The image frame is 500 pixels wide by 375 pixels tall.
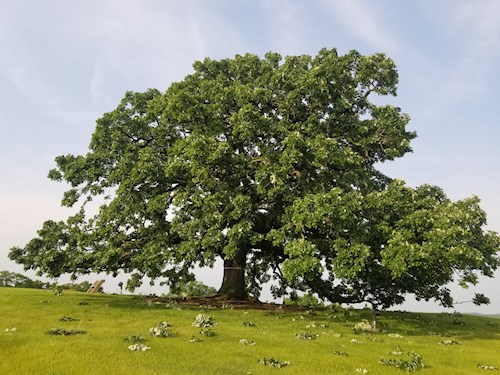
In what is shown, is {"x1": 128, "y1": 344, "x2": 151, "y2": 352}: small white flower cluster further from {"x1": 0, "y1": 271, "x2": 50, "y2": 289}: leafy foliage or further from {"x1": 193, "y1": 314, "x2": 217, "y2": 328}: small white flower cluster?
{"x1": 0, "y1": 271, "x2": 50, "y2": 289}: leafy foliage

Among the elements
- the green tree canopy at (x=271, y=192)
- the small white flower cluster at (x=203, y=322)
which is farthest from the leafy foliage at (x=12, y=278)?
the small white flower cluster at (x=203, y=322)

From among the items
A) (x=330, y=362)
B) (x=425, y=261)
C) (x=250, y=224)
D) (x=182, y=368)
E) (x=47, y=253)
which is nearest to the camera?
(x=182, y=368)

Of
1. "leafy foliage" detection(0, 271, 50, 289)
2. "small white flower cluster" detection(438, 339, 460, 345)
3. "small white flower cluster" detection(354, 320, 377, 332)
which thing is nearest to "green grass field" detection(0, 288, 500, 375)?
"small white flower cluster" detection(438, 339, 460, 345)

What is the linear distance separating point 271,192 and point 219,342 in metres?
13.2

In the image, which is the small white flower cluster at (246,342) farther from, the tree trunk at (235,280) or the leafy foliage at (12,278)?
the leafy foliage at (12,278)

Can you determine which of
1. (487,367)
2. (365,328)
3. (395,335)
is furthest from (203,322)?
(487,367)

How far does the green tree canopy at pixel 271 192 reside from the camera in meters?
27.8

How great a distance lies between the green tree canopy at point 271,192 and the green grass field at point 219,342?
3.42 m

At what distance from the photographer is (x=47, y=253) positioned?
32.8 metres

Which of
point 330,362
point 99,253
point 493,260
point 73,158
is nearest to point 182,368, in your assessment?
point 330,362

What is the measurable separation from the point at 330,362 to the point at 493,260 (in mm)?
19171

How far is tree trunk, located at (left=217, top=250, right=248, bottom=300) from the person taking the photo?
123 feet

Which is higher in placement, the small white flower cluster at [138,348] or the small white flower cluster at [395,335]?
the small white flower cluster at [395,335]

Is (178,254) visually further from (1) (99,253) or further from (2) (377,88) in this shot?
(2) (377,88)
